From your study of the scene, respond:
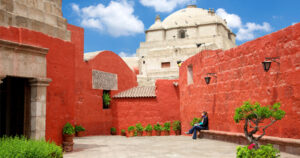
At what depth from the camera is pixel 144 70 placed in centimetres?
2991

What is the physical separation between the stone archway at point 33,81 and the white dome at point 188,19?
99.3ft

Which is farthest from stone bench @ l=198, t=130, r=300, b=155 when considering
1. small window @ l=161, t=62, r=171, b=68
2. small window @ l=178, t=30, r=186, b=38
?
small window @ l=178, t=30, r=186, b=38

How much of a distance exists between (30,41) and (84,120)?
8.26 meters

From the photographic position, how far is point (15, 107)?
24.3ft

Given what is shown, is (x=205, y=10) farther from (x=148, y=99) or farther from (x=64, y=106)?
(x=64, y=106)

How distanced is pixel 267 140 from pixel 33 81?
590 cm

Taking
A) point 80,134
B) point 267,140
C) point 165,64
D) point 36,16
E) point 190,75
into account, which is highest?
point 165,64

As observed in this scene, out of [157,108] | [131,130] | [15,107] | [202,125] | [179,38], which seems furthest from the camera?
[179,38]

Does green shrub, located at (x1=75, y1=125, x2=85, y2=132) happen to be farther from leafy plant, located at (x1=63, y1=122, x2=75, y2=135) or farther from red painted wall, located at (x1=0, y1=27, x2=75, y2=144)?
leafy plant, located at (x1=63, y1=122, x2=75, y2=135)

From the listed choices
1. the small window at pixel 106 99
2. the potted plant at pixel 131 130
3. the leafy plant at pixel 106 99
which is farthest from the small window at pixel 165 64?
the potted plant at pixel 131 130

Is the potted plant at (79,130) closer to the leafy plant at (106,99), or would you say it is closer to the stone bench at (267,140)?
the leafy plant at (106,99)

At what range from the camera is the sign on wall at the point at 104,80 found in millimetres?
15480

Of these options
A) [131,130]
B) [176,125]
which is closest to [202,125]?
[176,125]

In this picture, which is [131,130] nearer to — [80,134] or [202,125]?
[80,134]
